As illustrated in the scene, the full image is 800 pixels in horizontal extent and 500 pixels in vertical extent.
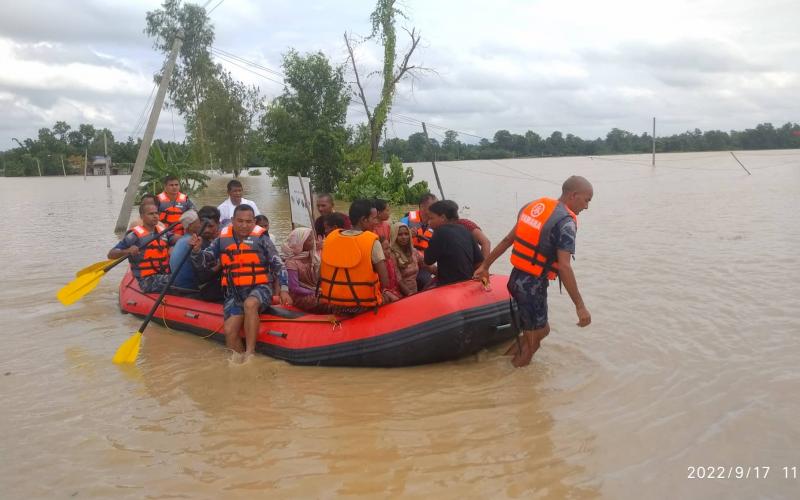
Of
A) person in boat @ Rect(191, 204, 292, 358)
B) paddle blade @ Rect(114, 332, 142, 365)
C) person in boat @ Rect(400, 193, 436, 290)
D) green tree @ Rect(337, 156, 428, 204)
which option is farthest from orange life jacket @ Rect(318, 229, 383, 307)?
green tree @ Rect(337, 156, 428, 204)

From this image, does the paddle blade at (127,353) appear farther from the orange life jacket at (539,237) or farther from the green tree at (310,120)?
the green tree at (310,120)

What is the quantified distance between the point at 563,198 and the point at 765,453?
1.86m

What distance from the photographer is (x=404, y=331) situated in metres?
4.56

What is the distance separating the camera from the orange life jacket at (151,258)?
247 inches

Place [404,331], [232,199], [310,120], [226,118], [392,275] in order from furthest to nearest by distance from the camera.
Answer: [226,118]
[310,120]
[232,199]
[392,275]
[404,331]

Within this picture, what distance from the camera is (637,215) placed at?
1519cm

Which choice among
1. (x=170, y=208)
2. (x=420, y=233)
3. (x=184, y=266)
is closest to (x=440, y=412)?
(x=420, y=233)

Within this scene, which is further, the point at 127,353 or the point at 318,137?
the point at 318,137

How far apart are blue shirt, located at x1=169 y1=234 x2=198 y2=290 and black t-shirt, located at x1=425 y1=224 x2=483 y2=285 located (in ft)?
7.49

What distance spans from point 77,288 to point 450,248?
381 centimetres

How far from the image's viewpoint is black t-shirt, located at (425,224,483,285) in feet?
15.8

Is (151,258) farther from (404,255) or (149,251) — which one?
(404,255)

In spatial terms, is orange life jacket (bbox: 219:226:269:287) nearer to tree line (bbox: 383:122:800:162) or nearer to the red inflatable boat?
the red inflatable boat

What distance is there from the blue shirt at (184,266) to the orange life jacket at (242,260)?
31.0 inches
